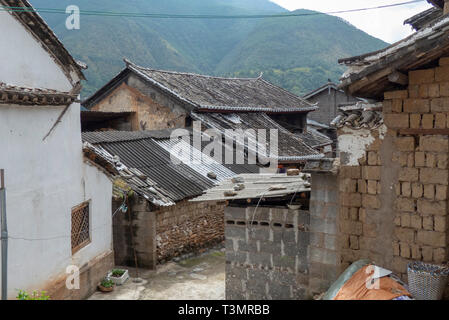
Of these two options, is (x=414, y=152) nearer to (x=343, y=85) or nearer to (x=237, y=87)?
(x=343, y=85)

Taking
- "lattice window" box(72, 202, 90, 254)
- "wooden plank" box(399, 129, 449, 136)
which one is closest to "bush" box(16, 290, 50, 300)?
"lattice window" box(72, 202, 90, 254)

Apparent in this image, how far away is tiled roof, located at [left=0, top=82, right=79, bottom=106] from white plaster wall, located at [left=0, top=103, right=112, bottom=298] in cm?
18

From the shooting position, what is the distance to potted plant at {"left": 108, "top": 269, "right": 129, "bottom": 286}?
11273 mm

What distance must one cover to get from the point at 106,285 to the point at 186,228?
12.2 feet

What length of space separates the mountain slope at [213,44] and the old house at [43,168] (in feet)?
93.9

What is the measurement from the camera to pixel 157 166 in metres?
14.4

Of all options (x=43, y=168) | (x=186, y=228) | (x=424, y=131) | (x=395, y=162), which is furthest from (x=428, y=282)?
(x=186, y=228)

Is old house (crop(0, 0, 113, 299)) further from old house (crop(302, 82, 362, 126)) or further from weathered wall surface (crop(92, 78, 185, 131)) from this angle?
old house (crop(302, 82, 362, 126))

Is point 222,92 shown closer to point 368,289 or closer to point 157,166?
point 157,166

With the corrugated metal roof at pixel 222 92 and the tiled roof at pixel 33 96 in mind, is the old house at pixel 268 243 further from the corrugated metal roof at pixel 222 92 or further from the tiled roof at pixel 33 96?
the corrugated metal roof at pixel 222 92

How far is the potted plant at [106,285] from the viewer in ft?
35.1

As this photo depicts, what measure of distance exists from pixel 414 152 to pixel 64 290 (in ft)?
24.5

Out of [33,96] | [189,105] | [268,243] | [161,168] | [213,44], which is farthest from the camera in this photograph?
[213,44]
